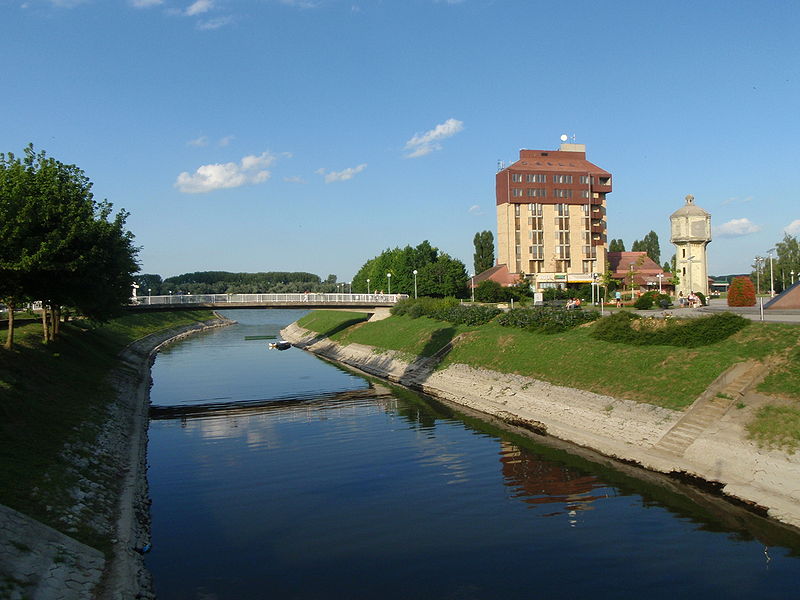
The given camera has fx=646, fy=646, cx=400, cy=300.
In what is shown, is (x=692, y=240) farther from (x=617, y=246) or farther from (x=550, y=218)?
(x=617, y=246)

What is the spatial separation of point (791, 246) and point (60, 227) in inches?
5206

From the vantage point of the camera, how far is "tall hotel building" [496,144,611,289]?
115312 millimetres

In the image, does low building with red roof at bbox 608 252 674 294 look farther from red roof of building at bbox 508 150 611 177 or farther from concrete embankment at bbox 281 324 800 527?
concrete embankment at bbox 281 324 800 527

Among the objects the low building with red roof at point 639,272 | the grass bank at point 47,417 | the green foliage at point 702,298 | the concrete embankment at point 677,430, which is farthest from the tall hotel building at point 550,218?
the grass bank at point 47,417

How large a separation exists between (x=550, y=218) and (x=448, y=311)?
173 ft

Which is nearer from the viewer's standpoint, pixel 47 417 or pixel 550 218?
pixel 47 417

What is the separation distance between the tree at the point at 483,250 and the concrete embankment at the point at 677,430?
96.5 metres

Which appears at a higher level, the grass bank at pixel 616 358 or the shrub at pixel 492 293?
the shrub at pixel 492 293

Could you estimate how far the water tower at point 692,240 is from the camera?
3004 inches

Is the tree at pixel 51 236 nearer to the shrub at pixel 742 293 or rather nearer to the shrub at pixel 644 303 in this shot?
the shrub at pixel 644 303

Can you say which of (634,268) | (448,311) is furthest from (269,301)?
(634,268)

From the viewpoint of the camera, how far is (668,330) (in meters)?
37.5

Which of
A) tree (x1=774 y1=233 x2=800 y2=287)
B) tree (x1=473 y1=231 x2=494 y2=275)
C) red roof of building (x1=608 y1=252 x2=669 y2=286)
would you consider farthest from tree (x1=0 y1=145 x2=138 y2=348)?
tree (x1=774 y1=233 x2=800 y2=287)

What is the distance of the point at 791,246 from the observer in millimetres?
127312
